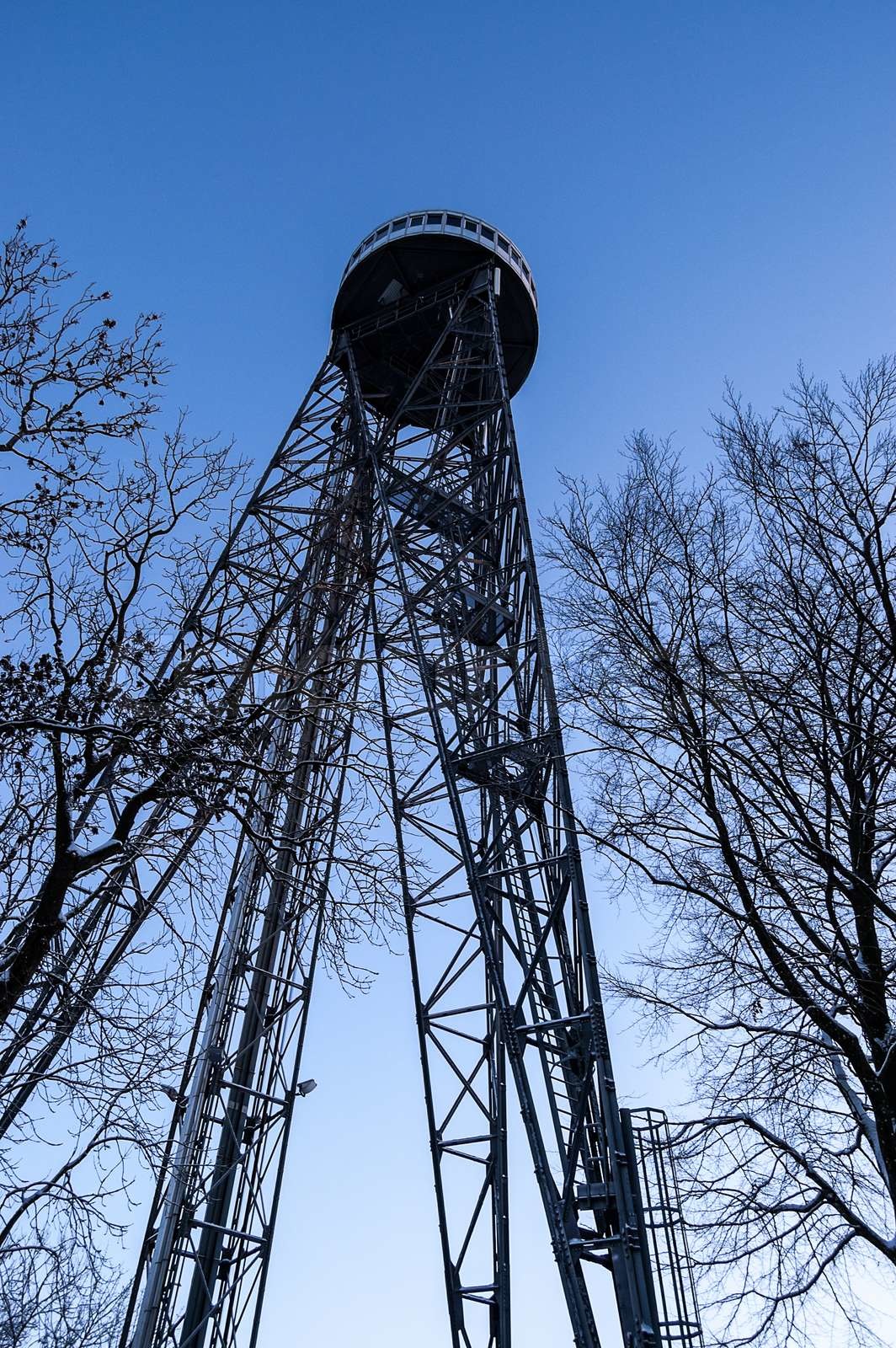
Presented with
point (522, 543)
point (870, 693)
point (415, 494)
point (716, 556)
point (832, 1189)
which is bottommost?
point (832, 1189)

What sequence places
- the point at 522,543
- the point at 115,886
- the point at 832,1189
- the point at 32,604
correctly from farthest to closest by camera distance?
1. the point at 522,543
2. the point at 832,1189
3. the point at 32,604
4. the point at 115,886

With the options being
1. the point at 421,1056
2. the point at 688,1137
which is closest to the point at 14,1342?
the point at 421,1056

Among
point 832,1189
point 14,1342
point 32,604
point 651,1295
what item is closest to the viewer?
point 32,604

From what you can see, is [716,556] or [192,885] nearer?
[192,885]

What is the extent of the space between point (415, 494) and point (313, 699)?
8426 mm

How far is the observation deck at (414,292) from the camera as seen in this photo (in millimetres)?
15938

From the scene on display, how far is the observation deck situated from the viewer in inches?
627

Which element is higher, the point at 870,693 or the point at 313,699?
the point at 870,693

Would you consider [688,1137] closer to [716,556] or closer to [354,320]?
[716,556]

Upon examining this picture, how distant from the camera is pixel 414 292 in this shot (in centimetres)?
1658

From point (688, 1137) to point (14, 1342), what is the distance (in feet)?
41.5

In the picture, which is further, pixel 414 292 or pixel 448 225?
pixel 414 292

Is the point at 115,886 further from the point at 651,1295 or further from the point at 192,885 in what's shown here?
the point at 651,1295

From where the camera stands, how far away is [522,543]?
42.9 ft
